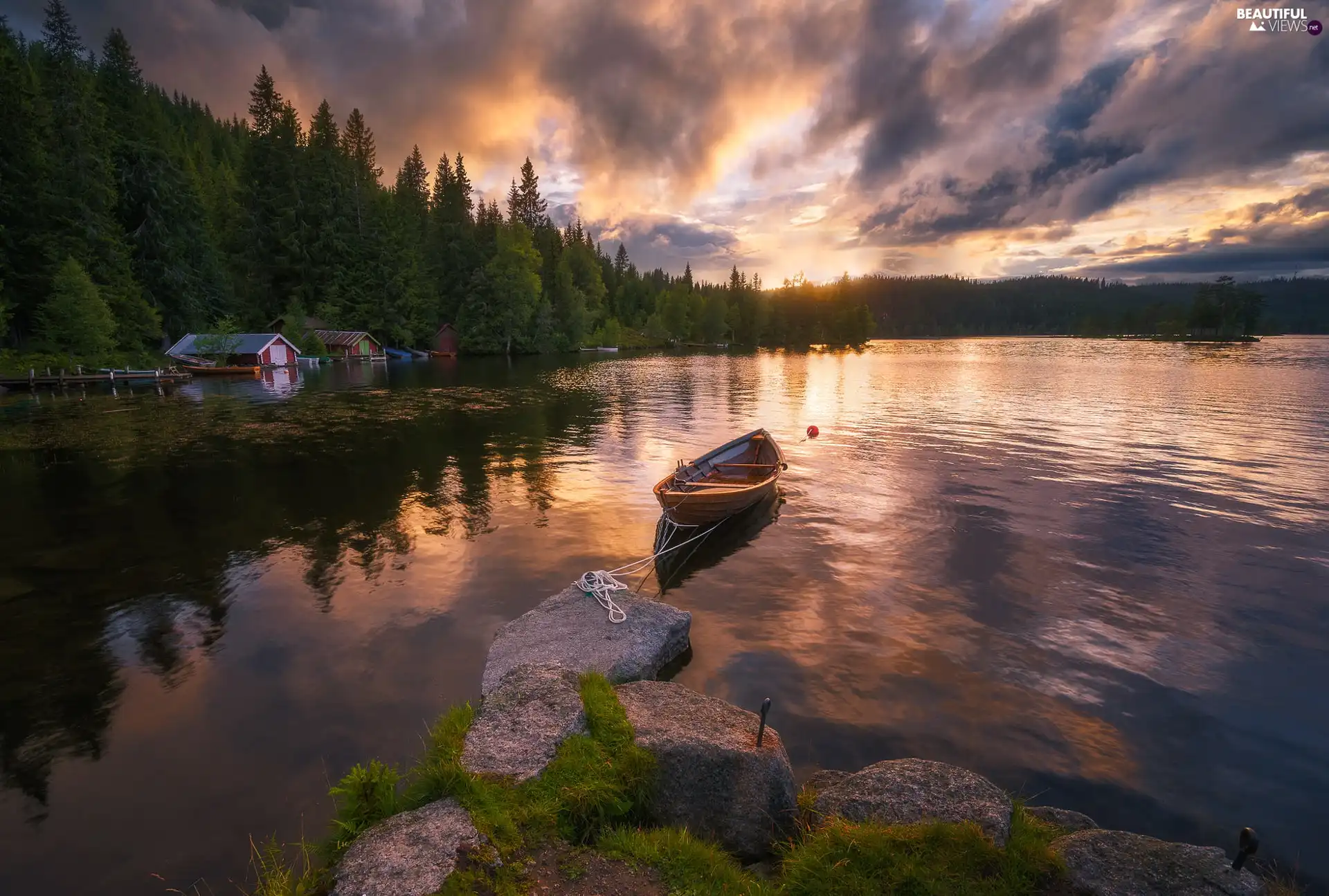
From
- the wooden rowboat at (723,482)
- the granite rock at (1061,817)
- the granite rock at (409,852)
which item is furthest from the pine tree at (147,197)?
the granite rock at (1061,817)

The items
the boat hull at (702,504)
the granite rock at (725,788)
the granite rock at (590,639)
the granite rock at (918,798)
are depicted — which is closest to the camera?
the granite rock at (918,798)

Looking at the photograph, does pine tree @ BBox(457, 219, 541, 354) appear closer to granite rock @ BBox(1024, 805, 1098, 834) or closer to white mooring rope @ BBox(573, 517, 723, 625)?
white mooring rope @ BBox(573, 517, 723, 625)

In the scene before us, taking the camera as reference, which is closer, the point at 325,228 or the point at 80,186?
the point at 80,186

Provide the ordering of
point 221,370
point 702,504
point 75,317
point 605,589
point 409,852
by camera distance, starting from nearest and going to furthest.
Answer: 1. point 409,852
2. point 605,589
3. point 702,504
4. point 75,317
5. point 221,370

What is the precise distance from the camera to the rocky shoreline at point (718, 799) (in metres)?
5.25

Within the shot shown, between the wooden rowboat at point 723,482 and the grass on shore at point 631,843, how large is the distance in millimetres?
10363

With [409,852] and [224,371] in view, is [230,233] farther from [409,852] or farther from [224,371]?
[409,852]

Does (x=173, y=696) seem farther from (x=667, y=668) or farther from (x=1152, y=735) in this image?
(x=1152, y=735)

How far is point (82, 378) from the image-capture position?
169 ft

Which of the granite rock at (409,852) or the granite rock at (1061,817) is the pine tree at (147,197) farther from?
the granite rock at (1061,817)

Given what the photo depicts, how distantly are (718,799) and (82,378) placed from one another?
2775 inches

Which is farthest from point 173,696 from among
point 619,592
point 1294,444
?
point 1294,444

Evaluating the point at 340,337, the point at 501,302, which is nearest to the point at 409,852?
the point at 340,337

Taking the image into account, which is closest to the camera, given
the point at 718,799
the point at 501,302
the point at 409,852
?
the point at 409,852
